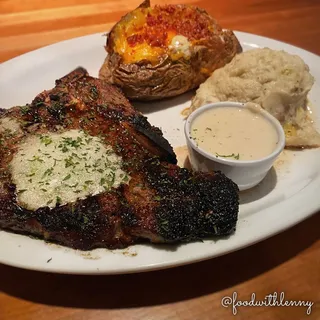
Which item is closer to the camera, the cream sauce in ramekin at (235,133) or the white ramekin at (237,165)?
the white ramekin at (237,165)

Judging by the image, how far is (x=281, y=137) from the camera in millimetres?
2404

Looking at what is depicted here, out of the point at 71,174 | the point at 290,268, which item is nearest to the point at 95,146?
the point at 71,174

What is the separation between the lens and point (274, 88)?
8.91ft

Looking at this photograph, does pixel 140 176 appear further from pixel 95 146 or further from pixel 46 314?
pixel 46 314

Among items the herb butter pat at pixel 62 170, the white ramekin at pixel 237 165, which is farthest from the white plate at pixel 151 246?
the herb butter pat at pixel 62 170

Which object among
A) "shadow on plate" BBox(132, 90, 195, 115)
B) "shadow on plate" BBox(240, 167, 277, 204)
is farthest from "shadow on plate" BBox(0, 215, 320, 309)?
"shadow on plate" BBox(132, 90, 195, 115)

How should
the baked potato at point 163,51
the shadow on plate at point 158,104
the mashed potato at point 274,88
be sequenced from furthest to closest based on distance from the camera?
1. the shadow on plate at point 158,104
2. the baked potato at point 163,51
3. the mashed potato at point 274,88

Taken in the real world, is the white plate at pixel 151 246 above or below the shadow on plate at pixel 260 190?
above

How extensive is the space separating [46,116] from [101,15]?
219 centimetres

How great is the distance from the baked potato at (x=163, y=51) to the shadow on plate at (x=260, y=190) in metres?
1.00

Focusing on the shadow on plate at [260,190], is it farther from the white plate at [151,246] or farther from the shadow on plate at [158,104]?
the shadow on plate at [158,104]

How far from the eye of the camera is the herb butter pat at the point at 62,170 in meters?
1.97

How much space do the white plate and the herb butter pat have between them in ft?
0.73

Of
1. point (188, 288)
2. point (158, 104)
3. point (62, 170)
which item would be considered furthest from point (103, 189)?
point (158, 104)
